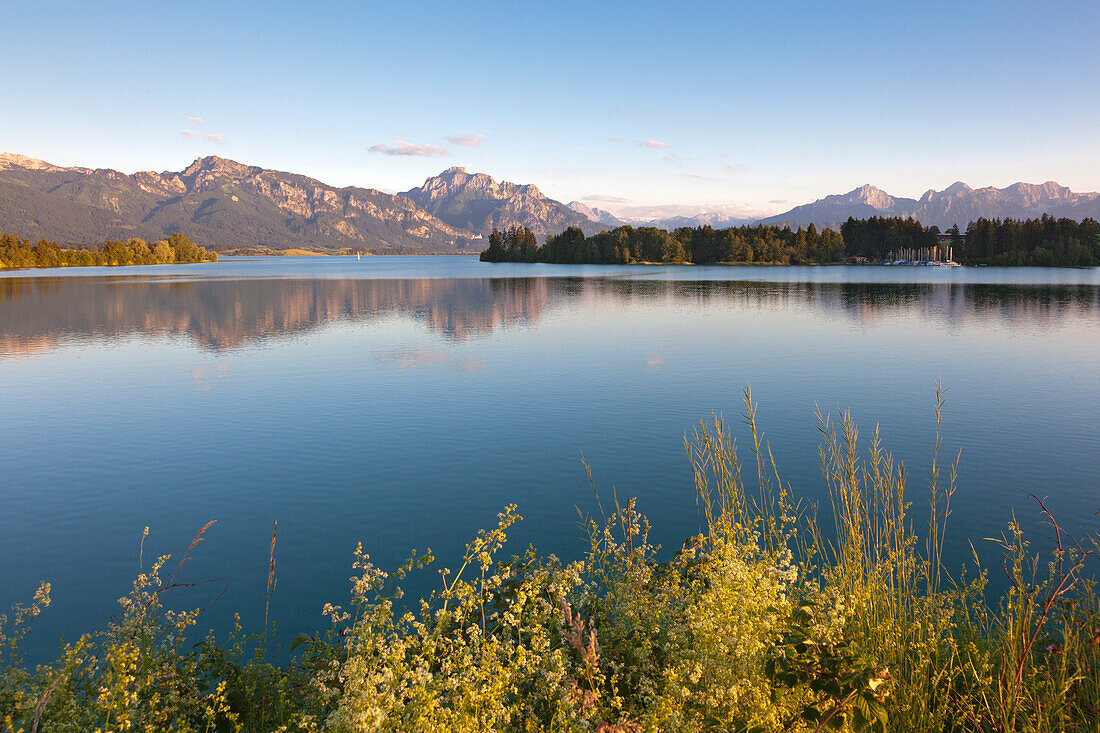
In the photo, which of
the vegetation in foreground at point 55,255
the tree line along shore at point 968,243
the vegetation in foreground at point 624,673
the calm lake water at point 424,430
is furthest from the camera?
the vegetation in foreground at point 55,255

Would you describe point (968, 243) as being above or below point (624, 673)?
above

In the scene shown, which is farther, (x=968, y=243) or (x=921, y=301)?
(x=968, y=243)

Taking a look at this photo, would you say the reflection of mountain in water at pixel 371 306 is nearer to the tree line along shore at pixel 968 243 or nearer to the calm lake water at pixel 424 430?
the calm lake water at pixel 424 430

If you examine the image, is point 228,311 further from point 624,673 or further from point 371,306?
point 624,673

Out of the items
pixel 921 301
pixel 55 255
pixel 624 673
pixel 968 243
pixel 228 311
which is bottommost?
pixel 624 673

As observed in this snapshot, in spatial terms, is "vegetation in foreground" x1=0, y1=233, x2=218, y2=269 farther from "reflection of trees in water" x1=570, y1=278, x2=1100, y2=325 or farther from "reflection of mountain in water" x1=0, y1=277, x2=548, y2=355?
Result: "reflection of trees in water" x1=570, y1=278, x2=1100, y2=325

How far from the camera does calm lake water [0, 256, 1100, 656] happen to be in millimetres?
11984

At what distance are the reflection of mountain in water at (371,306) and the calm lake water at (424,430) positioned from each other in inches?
47.6

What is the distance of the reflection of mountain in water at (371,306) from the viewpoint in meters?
43.6

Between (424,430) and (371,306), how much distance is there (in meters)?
45.6

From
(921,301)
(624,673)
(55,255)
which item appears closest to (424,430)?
(624,673)

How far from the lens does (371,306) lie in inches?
2447

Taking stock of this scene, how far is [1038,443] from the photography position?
687 inches

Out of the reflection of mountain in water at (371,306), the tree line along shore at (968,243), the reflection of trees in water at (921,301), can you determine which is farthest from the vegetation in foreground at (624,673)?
the tree line along shore at (968,243)
